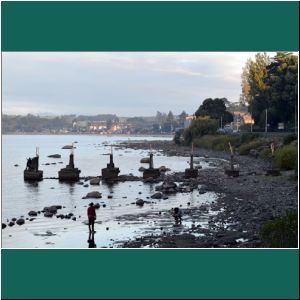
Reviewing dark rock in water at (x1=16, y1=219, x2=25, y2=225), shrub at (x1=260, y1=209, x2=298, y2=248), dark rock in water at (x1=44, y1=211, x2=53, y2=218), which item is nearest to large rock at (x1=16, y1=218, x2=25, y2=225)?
dark rock in water at (x1=16, y1=219, x2=25, y2=225)

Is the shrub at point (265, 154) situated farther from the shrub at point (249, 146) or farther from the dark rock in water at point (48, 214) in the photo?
the dark rock in water at point (48, 214)

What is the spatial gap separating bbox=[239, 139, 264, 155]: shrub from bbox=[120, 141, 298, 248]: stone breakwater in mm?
17381

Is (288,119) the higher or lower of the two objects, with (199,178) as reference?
higher

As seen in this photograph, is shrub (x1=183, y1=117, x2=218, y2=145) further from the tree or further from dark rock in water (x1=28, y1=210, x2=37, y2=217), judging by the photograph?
dark rock in water (x1=28, y1=210, x2=37, y2=217)

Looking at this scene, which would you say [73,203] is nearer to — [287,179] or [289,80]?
[287,179]

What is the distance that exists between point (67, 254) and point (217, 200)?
1826 cm

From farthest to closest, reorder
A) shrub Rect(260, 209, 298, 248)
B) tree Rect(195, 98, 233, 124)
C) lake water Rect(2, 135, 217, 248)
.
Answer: tree Rect(195, 98, 233, 124) < lake water Rect(2, 135, 217, 248) < shrub Rect(260, 209, 298, 248)

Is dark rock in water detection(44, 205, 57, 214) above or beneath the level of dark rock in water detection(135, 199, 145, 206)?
beneath

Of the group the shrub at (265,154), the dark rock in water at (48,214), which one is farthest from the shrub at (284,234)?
the shrub at (265,154)

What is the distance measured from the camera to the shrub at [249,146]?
54744mm

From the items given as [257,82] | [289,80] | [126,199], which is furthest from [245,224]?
[257,82]

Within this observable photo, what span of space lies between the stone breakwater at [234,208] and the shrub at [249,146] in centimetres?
1738

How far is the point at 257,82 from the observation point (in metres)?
62.8

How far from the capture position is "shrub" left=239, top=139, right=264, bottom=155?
5474cm
